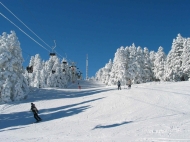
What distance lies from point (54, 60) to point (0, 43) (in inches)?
1677

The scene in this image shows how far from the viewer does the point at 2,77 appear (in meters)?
34.1

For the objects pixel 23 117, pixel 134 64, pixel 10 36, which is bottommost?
pixel 23 117

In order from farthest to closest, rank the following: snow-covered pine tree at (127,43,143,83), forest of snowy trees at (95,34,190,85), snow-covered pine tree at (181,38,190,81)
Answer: snow-covered pine tree at (127,43,143,83) → forest of snowy trees at (95,34,190,85) → snow-covered pine tree at (181,38,190,81)

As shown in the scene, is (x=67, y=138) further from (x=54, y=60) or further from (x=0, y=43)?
(x=54, y=60)

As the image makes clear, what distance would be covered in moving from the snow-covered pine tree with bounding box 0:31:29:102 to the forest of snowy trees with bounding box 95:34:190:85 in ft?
105

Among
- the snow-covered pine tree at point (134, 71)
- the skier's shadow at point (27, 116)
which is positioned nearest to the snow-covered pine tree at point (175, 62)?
the snow-covered pine tree at point (134, 71)

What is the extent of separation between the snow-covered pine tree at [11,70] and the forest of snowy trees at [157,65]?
32.1 meters

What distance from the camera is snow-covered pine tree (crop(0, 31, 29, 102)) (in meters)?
33.3

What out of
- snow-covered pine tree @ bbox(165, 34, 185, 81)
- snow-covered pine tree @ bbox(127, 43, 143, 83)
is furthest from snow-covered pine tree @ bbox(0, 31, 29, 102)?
snow-covered pine tree @ bbox(165, 34, 185, 81)

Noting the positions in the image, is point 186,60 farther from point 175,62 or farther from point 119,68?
point 119,68

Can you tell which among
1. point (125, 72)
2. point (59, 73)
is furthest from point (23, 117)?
point (59, 73)

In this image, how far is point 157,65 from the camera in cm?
6500

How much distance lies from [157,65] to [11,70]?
45906mm

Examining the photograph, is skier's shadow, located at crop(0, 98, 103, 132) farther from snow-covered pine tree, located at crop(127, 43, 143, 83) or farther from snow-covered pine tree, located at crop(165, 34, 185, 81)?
snow-covered pine tree, located at crop(127, 43, 143, 83)
